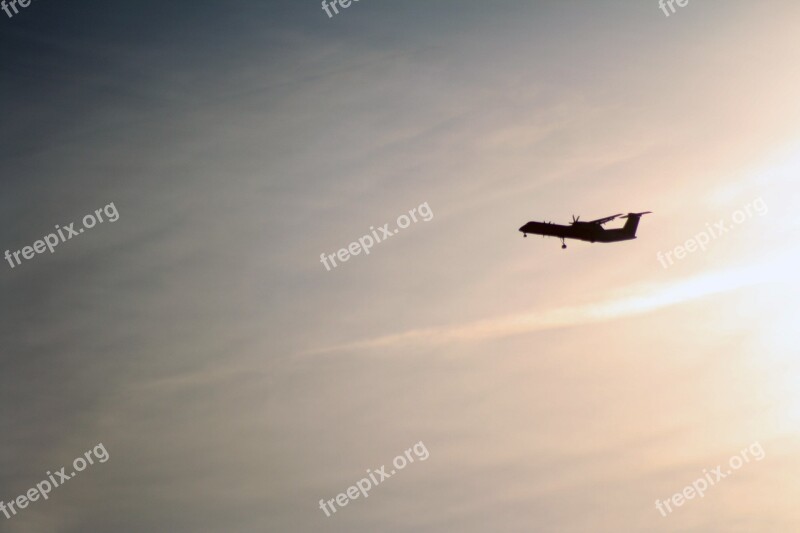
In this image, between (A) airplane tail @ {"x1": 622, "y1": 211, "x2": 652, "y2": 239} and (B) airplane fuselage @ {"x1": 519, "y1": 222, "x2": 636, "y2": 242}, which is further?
(A) airplane tail @ {"x1": 622, "y1": 211, "x2": 652, "y2": 239}

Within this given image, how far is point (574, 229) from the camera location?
142500 millimetres

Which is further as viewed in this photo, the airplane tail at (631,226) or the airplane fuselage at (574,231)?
the airplane tail at (631,226)

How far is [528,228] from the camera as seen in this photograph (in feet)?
459

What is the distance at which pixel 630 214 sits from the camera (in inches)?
5728

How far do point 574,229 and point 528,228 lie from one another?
7019 millimetres

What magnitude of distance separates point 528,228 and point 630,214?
15882mm

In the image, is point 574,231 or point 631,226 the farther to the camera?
point 631,226

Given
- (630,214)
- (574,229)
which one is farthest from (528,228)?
(630,214)

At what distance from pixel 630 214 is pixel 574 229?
899 centimetres

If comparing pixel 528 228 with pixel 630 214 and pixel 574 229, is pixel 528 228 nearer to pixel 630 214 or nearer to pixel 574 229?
pixel 574 229
